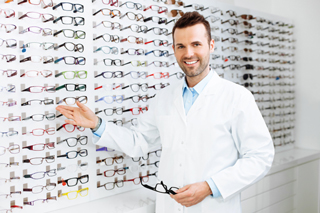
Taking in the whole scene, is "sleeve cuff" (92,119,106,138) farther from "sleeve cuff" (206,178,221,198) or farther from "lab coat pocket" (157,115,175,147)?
"sleeve cuff" (206,178,221,198)

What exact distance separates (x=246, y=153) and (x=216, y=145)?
0.60 feet

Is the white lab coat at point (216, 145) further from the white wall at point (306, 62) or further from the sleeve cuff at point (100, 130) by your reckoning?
the white wall at point (306, 62)

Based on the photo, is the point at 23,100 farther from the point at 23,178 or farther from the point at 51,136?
the point at 23,178

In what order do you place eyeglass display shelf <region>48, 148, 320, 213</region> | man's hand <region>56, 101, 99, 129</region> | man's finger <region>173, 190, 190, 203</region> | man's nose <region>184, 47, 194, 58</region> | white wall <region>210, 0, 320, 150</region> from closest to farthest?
man's finger <region>173, 190, 190, 203</region>
man's nose <region>184, 47, 194, 58</region>
man's hand <region>56, 101, 99, 129</region>
eyeglass display shelf <region>48, 148, 320, 213</region>
white wall <region>210, 0, 320, 150</region>

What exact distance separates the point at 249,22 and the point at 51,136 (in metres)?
2.49

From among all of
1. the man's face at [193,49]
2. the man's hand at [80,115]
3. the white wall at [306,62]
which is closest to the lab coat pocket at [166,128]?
the man's face at [193,49]

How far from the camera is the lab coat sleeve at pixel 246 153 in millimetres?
1659

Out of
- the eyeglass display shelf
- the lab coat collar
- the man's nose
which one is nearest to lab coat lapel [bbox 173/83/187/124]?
the lab coat collar

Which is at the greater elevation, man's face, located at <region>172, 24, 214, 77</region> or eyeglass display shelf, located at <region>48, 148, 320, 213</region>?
man's face, located at <region>172, 24, 214, 77</region>

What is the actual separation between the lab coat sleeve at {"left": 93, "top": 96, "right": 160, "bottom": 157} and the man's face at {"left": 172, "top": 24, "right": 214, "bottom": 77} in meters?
0.45

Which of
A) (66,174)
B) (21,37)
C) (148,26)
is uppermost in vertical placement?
(148,26)

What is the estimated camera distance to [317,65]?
3504mm

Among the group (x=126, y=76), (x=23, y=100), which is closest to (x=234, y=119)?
(x=126, y=76)

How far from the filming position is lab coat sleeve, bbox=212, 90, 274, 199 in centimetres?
166
